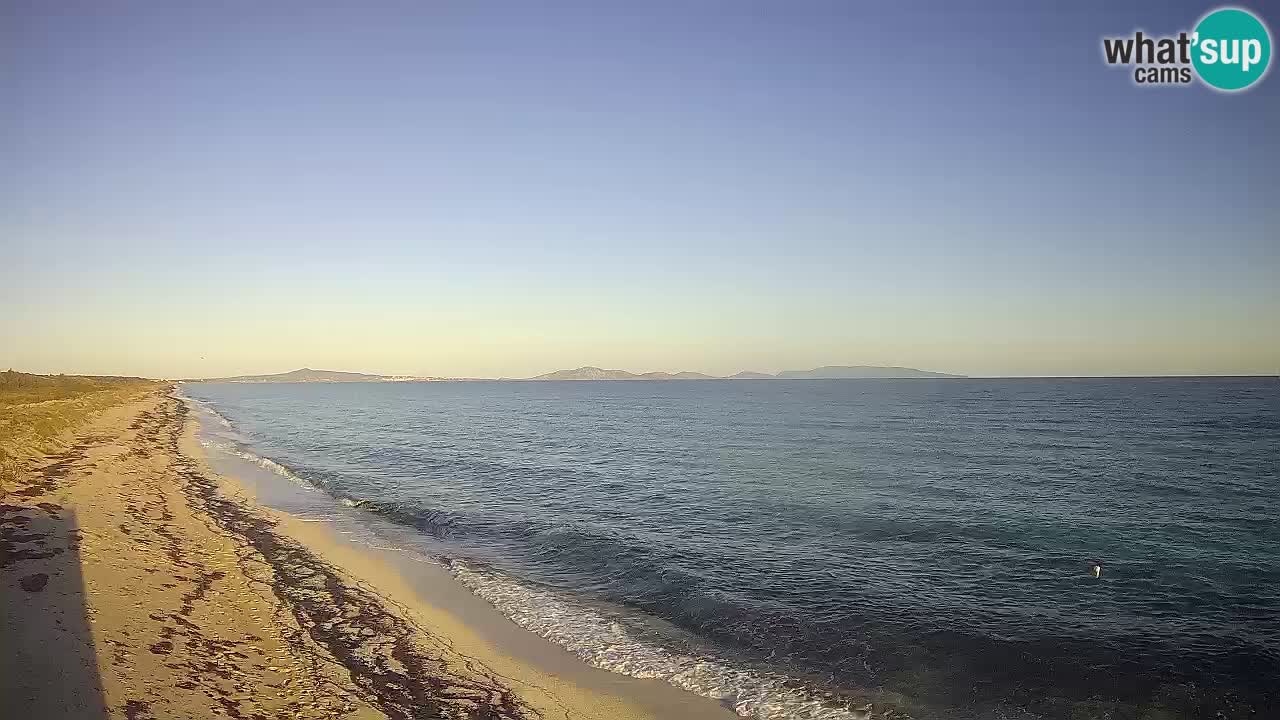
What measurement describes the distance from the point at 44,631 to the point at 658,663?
32.0 ft

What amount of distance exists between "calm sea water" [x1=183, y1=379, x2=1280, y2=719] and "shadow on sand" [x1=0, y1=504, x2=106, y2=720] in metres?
7.17

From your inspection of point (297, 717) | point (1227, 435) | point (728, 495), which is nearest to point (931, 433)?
point (1227, 435)

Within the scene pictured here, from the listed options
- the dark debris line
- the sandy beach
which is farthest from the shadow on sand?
the dark debris line

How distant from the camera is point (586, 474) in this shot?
33.4 meters

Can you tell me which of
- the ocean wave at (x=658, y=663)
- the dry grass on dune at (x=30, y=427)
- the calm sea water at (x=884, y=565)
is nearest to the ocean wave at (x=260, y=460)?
the calm sea water at (x=884, y=565)

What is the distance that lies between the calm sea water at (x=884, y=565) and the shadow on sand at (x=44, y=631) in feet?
23.5

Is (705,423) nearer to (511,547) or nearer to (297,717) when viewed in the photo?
(511,547)

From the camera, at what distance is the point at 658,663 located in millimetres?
11383

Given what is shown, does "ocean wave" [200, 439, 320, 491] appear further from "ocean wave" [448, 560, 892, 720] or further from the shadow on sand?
"ocean wave" [448, 560, 892, 720]

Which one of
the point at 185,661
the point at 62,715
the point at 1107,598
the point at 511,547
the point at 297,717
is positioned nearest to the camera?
the point at 62,715

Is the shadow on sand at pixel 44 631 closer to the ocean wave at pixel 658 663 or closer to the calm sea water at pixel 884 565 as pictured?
the ocean wave at pixel 658 663

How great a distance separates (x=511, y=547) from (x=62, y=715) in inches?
492

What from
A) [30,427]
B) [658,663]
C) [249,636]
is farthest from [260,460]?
[658,663]

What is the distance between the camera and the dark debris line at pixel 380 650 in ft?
30.5
